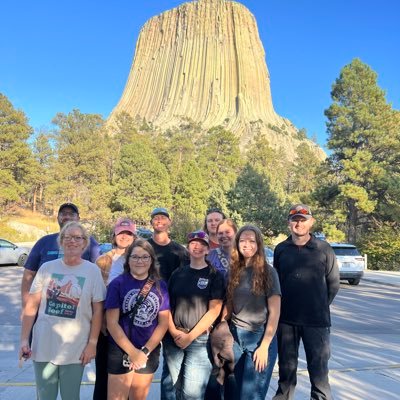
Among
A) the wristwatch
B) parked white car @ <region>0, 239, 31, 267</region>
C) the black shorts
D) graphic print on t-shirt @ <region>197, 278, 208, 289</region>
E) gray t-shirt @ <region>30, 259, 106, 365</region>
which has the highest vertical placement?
graphic print on t-shirt @ <region>197, 278, 208, 289</region>

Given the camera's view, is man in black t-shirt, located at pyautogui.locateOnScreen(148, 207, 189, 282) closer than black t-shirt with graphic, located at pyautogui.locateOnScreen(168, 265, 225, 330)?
No

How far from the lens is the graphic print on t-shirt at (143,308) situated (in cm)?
288

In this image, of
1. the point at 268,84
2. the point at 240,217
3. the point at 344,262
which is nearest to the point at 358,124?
the point at 240,217

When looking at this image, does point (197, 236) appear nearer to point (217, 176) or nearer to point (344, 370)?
point (344, 370)

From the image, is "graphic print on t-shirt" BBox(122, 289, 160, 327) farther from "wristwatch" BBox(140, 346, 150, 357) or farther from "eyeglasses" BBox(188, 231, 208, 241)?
"eyeglasses" BBox(188, 231, 208, 241)

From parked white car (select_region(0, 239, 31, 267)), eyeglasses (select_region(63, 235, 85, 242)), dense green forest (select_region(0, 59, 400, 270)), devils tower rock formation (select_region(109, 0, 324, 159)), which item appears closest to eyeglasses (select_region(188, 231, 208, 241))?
eyeglasses (select_region(63, 235, 85, 242))

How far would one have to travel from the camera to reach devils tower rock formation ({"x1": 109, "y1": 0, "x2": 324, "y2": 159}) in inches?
4077

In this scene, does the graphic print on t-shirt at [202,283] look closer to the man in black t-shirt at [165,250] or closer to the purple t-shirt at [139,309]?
the purple t-shirt at [139,309]

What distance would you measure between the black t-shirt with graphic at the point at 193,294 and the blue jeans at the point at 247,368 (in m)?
0.30

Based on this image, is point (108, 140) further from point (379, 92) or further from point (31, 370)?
point (31, 370)

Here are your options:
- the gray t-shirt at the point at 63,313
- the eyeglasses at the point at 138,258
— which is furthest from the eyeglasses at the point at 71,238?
the eyeglasses at the point at 138,258

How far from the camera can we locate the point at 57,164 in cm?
3944

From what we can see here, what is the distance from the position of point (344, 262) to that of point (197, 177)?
95.1 feet

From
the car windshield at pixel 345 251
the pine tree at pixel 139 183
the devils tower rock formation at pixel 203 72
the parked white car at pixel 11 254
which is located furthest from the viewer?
the devils tower rock formation at pixel 203 72
